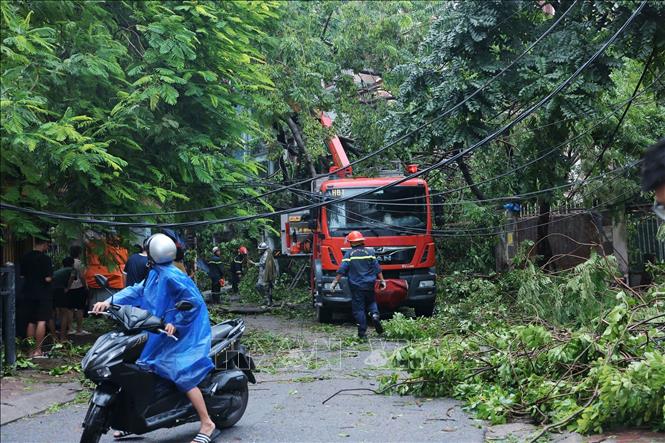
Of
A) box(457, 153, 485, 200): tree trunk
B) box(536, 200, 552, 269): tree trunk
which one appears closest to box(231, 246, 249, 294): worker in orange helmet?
box(457, 153, 485, 200): tree trunk

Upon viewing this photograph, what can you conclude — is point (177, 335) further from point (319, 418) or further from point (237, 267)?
point (237, 267)

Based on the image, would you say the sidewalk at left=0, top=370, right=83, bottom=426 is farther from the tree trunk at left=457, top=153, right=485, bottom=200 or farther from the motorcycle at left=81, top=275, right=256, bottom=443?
the tree trunk at left=457, top=153, right=485, bottom=200

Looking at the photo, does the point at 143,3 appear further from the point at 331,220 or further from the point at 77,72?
the point at 331,220

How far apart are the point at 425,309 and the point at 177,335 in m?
10.4

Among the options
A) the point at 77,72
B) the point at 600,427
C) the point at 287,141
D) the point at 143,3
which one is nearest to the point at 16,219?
the point at 77,72

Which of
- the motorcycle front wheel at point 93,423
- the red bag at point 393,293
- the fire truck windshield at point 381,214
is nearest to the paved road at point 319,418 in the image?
the motorcycle front wheel at point 93,423

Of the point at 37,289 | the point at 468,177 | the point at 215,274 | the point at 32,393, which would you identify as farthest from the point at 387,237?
the point at 32,393

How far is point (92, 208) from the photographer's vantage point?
34.1 ft

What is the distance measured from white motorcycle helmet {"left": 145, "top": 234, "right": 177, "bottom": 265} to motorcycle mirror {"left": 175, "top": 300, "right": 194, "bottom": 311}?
426 mm

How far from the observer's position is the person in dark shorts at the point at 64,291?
473 inches

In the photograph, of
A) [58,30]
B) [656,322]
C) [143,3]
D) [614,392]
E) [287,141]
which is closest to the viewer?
[614,392]

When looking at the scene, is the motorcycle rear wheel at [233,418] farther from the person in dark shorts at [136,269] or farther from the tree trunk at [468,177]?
the tree trunk at [468,177]

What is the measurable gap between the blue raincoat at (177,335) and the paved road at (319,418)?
82cm

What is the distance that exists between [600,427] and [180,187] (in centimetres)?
758
